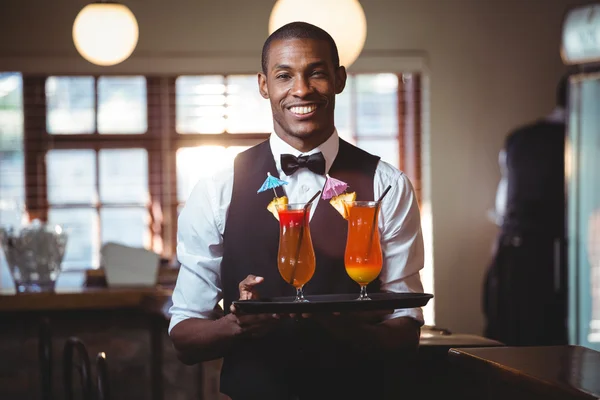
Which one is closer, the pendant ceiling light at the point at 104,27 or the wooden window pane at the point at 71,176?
the pendant ceiling light at the point at 104,27

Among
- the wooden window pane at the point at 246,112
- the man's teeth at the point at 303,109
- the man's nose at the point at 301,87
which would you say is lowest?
the man's teeth at the point at 303,109

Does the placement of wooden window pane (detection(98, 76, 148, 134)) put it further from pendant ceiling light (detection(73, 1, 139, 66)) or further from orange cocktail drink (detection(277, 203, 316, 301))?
orange cocktail drink (detection(277, 203, 316, 301))

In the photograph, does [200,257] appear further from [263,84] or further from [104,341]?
[104,341]

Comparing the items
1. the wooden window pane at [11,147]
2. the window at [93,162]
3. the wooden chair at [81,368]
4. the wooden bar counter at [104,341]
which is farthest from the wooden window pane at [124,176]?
the wooden chair at [81,368]

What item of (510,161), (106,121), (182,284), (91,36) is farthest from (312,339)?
(106,121)

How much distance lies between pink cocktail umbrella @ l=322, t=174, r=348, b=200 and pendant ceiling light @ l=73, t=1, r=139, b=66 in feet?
8.82

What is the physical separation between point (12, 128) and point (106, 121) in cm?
60

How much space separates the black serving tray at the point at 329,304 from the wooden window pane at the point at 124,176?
14.0 feet

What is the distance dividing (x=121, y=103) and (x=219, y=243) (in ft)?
13.6

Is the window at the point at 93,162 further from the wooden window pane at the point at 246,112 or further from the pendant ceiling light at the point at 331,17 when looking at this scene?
the pendant ceiling light at the point at 331,17

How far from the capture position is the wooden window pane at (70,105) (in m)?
5.65

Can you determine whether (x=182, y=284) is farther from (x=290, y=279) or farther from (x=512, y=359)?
(x=512, y=359)

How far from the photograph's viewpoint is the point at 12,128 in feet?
18.4

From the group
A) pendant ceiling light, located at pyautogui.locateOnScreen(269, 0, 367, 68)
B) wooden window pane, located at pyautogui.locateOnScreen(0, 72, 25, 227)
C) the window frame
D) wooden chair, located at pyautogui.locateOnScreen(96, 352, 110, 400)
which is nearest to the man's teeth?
wooden chair, located at pyautogui.locateOnScreen(96, 352, 110, 400)
